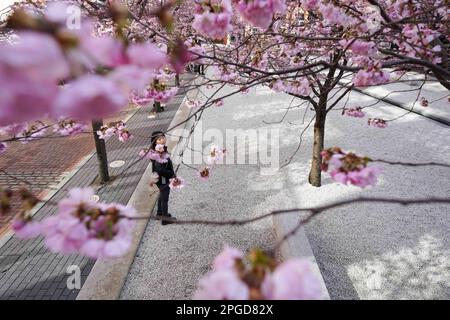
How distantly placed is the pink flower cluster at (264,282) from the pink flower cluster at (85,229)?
496 mm

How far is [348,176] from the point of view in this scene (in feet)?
5.76

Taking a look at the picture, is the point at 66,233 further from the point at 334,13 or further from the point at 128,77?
the point at 334,13

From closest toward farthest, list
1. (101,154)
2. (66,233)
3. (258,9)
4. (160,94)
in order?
(66,233) < (258,9) < (160,94) < (101,154)

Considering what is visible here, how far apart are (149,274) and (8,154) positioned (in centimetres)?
772

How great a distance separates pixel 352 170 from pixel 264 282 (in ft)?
3.27

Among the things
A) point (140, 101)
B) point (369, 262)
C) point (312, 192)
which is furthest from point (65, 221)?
point (312, 192)

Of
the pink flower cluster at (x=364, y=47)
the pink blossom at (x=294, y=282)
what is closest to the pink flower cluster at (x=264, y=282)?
the pink blossom at (x=294, y=282)

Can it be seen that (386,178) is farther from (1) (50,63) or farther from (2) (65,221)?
A: (1) (50,63)

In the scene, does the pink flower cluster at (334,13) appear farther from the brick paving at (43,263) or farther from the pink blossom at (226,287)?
the pink blossom at (226,287)

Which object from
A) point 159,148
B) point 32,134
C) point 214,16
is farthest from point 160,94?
point 159,148

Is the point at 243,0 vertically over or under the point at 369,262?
over

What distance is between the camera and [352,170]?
5.72 feet

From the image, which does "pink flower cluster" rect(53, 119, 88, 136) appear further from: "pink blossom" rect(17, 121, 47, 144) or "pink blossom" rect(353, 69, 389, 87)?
"pink blossom" rect(353, 69, 389, 87)

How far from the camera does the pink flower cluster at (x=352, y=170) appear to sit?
1721 millimetres
